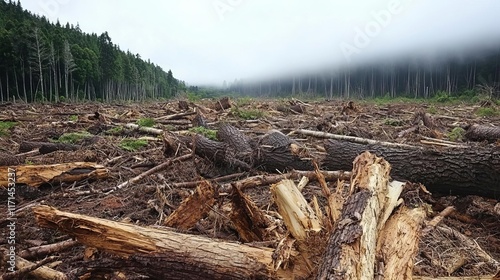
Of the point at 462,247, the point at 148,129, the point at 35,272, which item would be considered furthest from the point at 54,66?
the point at 462,247

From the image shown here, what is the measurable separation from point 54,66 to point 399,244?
5339 centimetres

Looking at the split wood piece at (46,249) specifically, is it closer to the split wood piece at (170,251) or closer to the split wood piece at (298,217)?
the split wood piece at (170,251)

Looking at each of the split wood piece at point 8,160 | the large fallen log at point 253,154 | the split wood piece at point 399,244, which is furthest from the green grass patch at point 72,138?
the split wood piece at point 399,244

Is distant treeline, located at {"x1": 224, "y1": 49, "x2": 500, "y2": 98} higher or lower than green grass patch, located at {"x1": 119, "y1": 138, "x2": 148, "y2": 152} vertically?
higher

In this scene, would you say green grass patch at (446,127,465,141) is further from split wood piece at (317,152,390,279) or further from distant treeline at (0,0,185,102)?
distant treeline at (0,0,185,102)

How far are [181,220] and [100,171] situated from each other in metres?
2.84

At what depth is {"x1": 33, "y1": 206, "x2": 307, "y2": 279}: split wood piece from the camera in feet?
6.89

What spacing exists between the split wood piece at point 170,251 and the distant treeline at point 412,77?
4036 centimetres

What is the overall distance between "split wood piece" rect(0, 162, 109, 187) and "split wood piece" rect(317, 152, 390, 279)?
4.28 metres

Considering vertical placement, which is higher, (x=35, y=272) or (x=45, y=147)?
(x=45, y=147)

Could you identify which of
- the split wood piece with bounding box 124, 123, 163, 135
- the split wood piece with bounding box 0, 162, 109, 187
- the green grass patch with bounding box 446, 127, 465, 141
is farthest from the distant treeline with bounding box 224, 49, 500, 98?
the split wood piece with bounding box 0, 162, 109, 187

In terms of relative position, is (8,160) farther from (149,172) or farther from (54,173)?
(149,172)

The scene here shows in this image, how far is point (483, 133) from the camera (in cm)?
857

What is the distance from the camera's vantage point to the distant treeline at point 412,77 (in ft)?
153
